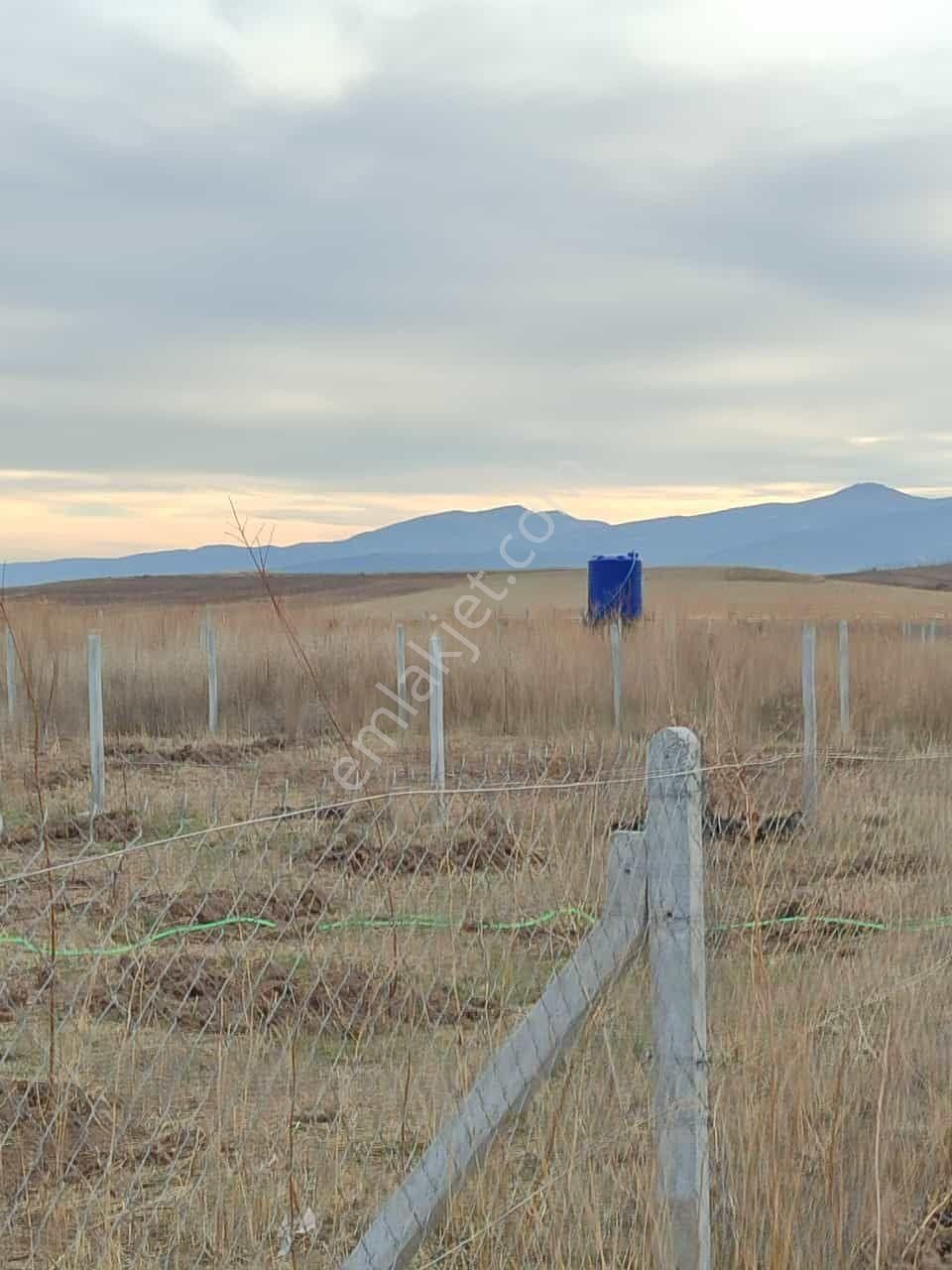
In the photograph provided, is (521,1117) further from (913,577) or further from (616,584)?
(913,577)

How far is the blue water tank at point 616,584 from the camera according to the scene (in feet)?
66.6

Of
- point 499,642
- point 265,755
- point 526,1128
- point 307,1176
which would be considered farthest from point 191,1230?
point 499,642

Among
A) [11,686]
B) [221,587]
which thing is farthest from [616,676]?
[221,587]

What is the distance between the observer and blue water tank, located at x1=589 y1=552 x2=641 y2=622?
20.3 meters

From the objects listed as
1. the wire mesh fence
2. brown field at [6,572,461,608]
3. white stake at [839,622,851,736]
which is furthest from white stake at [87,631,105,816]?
brown field at [6,572,461,608]

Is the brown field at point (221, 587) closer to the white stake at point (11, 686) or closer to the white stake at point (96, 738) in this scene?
the white stake at point (11, 686)

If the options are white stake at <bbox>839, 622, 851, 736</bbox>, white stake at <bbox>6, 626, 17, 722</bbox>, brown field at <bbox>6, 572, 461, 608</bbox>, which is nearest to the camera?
white stake at <bbox>839, 622, 851, 736</bbox>

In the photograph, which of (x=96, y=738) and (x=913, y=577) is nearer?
(x=96, y=738)

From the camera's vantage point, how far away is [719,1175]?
3.12m

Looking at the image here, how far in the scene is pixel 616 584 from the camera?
2095 centimetres

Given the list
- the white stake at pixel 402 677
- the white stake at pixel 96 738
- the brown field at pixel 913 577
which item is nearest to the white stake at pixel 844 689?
the white stake at pixel 402 677

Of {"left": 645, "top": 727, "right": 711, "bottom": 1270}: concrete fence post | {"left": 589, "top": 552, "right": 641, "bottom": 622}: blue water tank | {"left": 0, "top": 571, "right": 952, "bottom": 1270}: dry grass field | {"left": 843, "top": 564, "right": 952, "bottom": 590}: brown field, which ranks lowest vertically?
{"left": 0, "top": 571, "right": 952, "bottom": 1270}: dry grass field

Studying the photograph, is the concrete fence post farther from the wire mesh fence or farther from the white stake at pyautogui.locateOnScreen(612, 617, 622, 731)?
the white stake at pyautogui.locateOnScreen(612, 617, 622, 731)

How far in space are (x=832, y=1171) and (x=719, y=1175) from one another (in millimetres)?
225
